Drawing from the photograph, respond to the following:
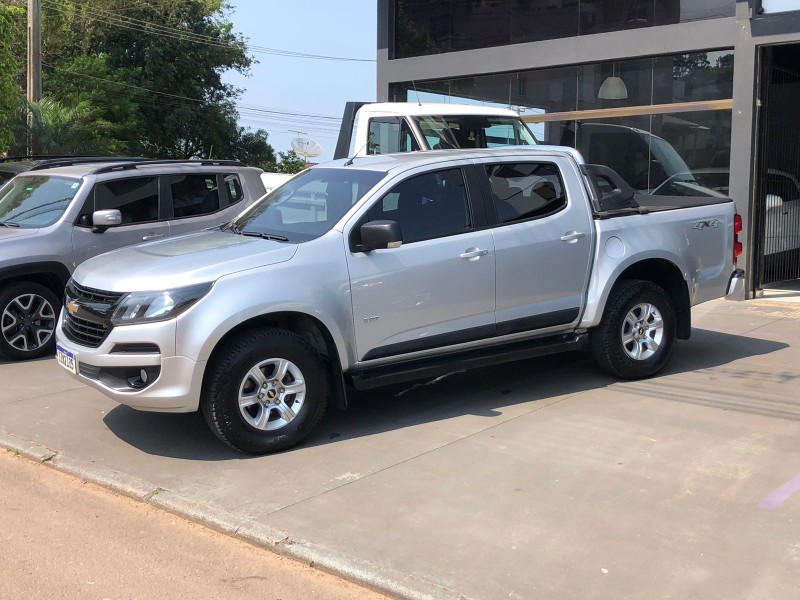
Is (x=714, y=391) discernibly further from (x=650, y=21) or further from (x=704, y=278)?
(x=650, y=21)

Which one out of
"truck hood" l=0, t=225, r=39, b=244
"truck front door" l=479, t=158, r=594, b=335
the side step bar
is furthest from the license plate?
"truck front door" l=479, t=158, r=594, b=335

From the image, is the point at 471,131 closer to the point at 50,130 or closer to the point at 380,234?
the point at 380,234

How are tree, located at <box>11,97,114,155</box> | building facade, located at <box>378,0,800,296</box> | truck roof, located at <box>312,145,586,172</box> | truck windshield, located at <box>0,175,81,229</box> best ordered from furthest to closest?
1. tree, located at <box>11,97,114,155</box>
2. building facade, located at <box>378,0,800,296</box>
3. truck windshield, located at <box>0,175,81,229</box>
4. truck roof, located at <box>312,145,586,172</box>

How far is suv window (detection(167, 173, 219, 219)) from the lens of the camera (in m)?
9.53

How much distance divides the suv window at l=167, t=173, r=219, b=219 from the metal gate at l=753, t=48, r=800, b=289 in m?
6.97

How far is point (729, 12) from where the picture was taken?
1133 centimetres

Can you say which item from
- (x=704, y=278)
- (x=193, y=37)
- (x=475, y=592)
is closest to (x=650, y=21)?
(x=704, y=278)

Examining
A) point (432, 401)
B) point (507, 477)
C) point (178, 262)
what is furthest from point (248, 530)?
point (432, 401)

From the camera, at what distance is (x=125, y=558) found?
4352mm

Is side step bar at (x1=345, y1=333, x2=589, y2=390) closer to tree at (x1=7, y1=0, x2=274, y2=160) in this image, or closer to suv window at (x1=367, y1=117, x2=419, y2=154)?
suv window at (x1=367, y1=117, x2=419, y2=154)

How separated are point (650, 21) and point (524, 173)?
630 cm

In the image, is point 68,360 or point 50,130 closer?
point 68,360

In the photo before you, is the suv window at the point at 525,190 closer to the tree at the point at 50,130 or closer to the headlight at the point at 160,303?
the headlight at the point at 160,303

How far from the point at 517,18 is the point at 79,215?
25.5 feet
